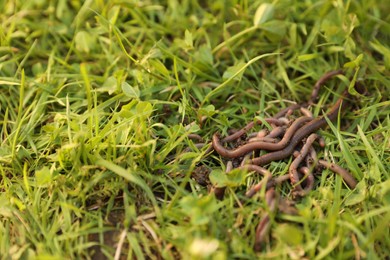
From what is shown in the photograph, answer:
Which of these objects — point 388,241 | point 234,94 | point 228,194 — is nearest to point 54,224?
point 228,194

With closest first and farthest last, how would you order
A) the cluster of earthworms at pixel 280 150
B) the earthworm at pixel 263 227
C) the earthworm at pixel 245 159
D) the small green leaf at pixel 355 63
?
the earthworm at pixel 263 227, the cluster of earthworms at pixel 280 150, the earthworm at pixel 245 159, the small green leaf at pixel 355 63

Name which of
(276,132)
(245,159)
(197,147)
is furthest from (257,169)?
(197,147)

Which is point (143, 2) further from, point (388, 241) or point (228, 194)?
point (388, 241)

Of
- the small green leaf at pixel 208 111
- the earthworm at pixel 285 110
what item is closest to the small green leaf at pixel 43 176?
the small green leaf at pixel 208 111

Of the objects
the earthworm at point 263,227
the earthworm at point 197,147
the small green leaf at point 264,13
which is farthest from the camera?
the small green leaf at point 264,13

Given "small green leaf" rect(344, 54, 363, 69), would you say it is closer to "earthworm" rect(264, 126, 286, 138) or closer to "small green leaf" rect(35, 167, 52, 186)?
"earthworm" rect(264, 126, 286, 138)

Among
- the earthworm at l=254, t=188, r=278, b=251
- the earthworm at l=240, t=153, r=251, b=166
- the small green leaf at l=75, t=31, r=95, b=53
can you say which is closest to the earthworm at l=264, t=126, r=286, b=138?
the earthworm at l=240, t=153, r=251, b=166

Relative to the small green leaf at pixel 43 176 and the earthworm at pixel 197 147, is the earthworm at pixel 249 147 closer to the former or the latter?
the earthworm at pixel 197 147

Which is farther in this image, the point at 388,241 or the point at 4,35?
the point at 4,35
